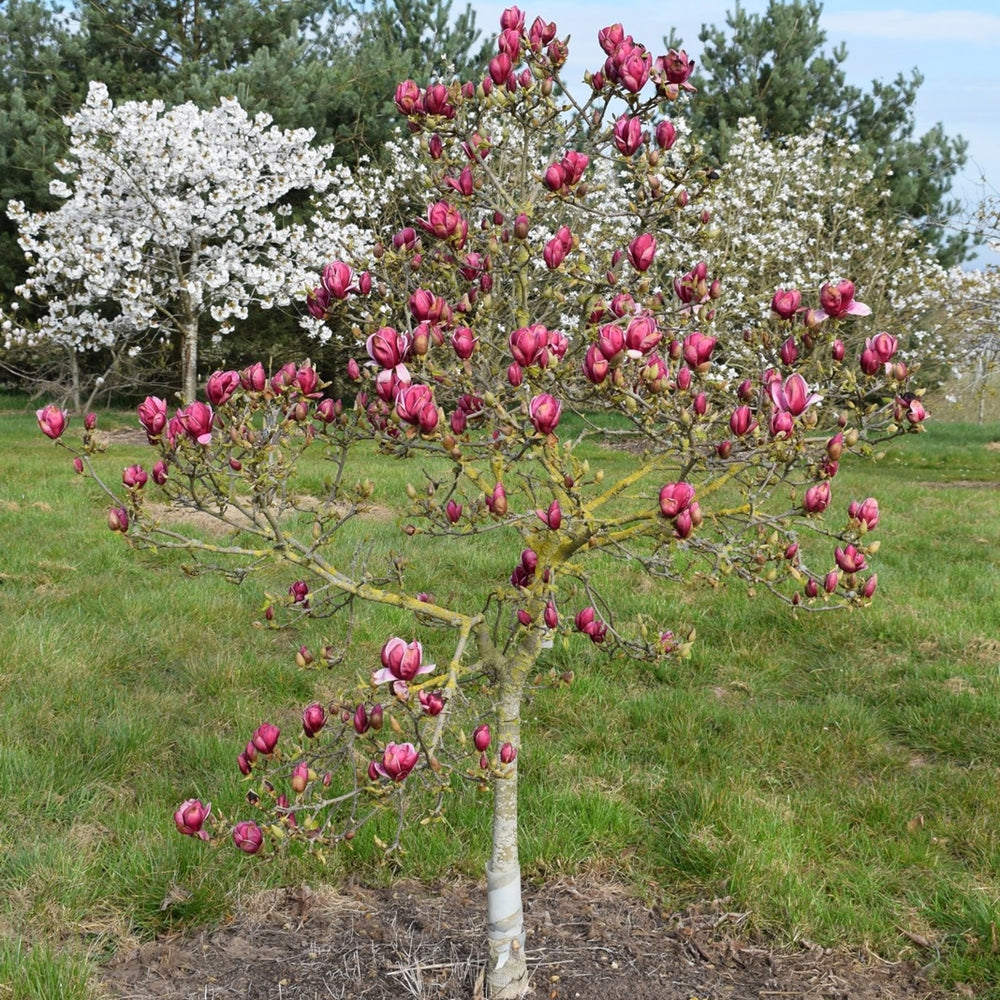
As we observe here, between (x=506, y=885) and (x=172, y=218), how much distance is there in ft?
46.8

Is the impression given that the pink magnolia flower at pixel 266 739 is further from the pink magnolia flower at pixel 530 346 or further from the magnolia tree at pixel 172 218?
the magnolia tree at pixel 172 218

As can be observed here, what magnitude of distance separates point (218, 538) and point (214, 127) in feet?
32.4

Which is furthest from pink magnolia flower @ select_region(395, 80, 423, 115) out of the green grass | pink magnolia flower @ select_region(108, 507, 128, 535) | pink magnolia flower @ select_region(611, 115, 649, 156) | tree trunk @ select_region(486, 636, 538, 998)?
the green grass

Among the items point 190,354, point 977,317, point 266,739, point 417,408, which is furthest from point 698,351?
point 977,317

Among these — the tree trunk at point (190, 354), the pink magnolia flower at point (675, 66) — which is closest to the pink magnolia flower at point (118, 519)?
the pink magnolia flower at point (675, 66)

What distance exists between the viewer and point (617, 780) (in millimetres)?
4105

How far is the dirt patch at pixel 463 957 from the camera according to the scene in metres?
2.81

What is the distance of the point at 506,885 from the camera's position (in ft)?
8.77

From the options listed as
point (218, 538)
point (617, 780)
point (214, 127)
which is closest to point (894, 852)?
point (617, 780)

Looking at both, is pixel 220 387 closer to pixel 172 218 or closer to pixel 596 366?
pixel 596 366

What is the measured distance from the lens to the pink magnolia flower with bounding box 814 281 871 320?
2.12 m

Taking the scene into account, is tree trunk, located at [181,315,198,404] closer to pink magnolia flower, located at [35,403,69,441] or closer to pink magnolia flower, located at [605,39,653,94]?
pink magnolia flower, located at [35,403,69,441]

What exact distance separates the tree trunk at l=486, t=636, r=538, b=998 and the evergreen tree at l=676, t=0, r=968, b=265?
1953cm

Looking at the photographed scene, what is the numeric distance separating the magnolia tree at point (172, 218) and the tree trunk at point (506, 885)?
12.8 meters
